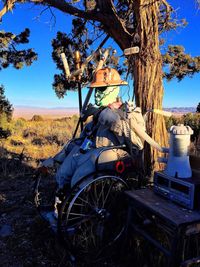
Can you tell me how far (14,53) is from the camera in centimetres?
731

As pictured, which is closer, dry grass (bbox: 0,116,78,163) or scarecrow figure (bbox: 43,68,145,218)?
scarecrow figure (bbox: 43,68,145,218)

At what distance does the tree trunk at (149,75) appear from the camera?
13.5 ft

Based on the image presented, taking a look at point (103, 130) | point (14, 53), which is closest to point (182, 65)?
point (14, 53)

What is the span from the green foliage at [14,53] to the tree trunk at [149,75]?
3.59 meters

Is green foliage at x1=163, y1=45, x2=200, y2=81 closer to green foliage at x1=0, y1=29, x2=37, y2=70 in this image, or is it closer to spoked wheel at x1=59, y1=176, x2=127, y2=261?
green foliage at x1=0, y1=29, x2=37, y2=70

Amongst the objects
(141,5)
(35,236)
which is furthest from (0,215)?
(141,5)

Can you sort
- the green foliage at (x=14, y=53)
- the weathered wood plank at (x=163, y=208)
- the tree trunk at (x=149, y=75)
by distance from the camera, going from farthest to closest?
the green foliage at (x=14, y=53) → the tree trunk at (x=149, y=75) → the weathered wood plank at (x=163, y=208)

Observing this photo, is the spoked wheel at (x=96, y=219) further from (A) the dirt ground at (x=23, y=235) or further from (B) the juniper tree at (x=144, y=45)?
(B) the juniper tree at (x=144, y=45)

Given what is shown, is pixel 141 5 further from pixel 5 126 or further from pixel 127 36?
pixel 5 126

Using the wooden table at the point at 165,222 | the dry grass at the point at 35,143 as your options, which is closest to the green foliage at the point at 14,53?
the dry grass at the point at 35,143

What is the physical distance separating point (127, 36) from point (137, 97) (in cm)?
77

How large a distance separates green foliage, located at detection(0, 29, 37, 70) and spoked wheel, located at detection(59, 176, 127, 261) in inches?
197

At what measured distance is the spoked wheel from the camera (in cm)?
268

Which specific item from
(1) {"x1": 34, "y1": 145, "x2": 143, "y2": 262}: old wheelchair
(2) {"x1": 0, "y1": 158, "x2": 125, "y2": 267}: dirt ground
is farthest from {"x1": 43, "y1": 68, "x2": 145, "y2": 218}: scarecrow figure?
(2) {"x1": 0, "y1": 158, "x2": 125, "y2": 267}: dirt ground
